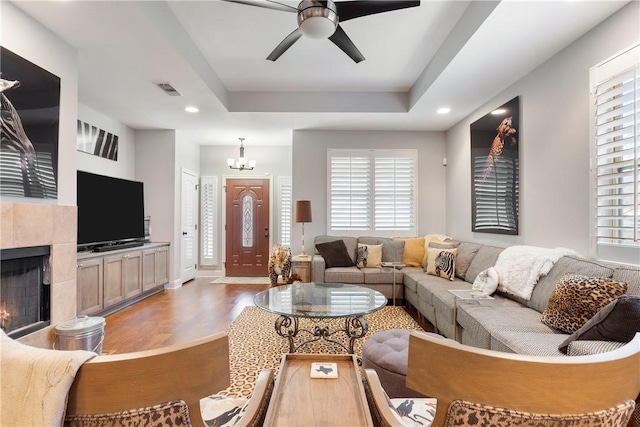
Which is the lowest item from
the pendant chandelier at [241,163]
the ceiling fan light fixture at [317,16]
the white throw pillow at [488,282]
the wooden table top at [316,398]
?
the wooden table top at [316,398]

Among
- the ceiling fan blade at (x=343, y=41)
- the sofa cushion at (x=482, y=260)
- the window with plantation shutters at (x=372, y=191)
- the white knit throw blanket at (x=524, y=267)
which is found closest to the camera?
the ceiling fan blade at (x=343, y=41)

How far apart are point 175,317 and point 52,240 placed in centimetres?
170

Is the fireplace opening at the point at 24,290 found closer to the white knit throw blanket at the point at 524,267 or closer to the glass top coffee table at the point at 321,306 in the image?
the glass top coffee table at the point at 321,306

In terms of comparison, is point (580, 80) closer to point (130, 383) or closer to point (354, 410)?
point (354, 410)

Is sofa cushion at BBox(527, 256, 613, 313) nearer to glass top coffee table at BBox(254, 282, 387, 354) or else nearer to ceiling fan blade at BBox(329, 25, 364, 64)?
glass top coffee table at BBox(254, 282, 387, 354)

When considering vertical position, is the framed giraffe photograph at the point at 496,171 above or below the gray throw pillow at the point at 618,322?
above

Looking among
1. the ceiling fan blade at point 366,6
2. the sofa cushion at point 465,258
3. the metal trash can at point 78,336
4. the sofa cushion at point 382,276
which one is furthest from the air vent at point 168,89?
the sofa cushion at point 465,258

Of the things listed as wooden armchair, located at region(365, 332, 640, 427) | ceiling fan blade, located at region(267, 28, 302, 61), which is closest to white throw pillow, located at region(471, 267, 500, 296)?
wooden armchair, located at region(365, 332, 640, 427)

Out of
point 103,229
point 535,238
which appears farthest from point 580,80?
point 103,229

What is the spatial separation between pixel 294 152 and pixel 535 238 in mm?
3483

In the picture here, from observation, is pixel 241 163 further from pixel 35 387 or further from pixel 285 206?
pixel 35 387

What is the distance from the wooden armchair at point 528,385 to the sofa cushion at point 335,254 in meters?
3.49

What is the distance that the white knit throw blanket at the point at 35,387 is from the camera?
612 millimetres

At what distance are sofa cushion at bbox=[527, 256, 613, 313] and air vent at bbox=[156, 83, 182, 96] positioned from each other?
4062mm
